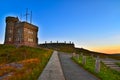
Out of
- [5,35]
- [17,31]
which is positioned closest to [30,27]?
[17,31]

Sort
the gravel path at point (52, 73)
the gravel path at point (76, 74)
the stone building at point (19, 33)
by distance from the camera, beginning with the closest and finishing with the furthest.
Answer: the gravel path at point (52, 73) → the gravel path at point (76, 74) → the stone building at point (19, 33)

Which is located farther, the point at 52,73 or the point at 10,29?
the point at 10,29

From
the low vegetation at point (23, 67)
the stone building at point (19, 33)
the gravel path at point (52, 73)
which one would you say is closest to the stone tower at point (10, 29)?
the stone building at point (19, 33)

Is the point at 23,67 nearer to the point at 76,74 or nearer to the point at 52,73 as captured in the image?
the point at 52,73

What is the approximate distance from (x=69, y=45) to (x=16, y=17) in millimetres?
29459

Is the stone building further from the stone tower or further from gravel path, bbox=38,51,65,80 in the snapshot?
gravel path, bbox=38,51,65,80

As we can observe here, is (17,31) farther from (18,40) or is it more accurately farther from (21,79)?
(21,79)

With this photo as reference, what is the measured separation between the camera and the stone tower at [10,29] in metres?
82.8

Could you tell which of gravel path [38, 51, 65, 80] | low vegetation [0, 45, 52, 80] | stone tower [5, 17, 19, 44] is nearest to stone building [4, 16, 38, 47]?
stone tower [5, 17, 19, 44]

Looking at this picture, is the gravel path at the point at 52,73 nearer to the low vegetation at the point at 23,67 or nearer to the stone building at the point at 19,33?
the low vegetation at the point at 23,67

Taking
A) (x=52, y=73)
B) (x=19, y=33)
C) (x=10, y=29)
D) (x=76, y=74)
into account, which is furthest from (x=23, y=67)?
(x=10, y=29)

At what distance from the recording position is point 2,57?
55656 mm

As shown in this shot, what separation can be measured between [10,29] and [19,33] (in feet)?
19.2

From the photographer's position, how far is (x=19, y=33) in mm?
80625
